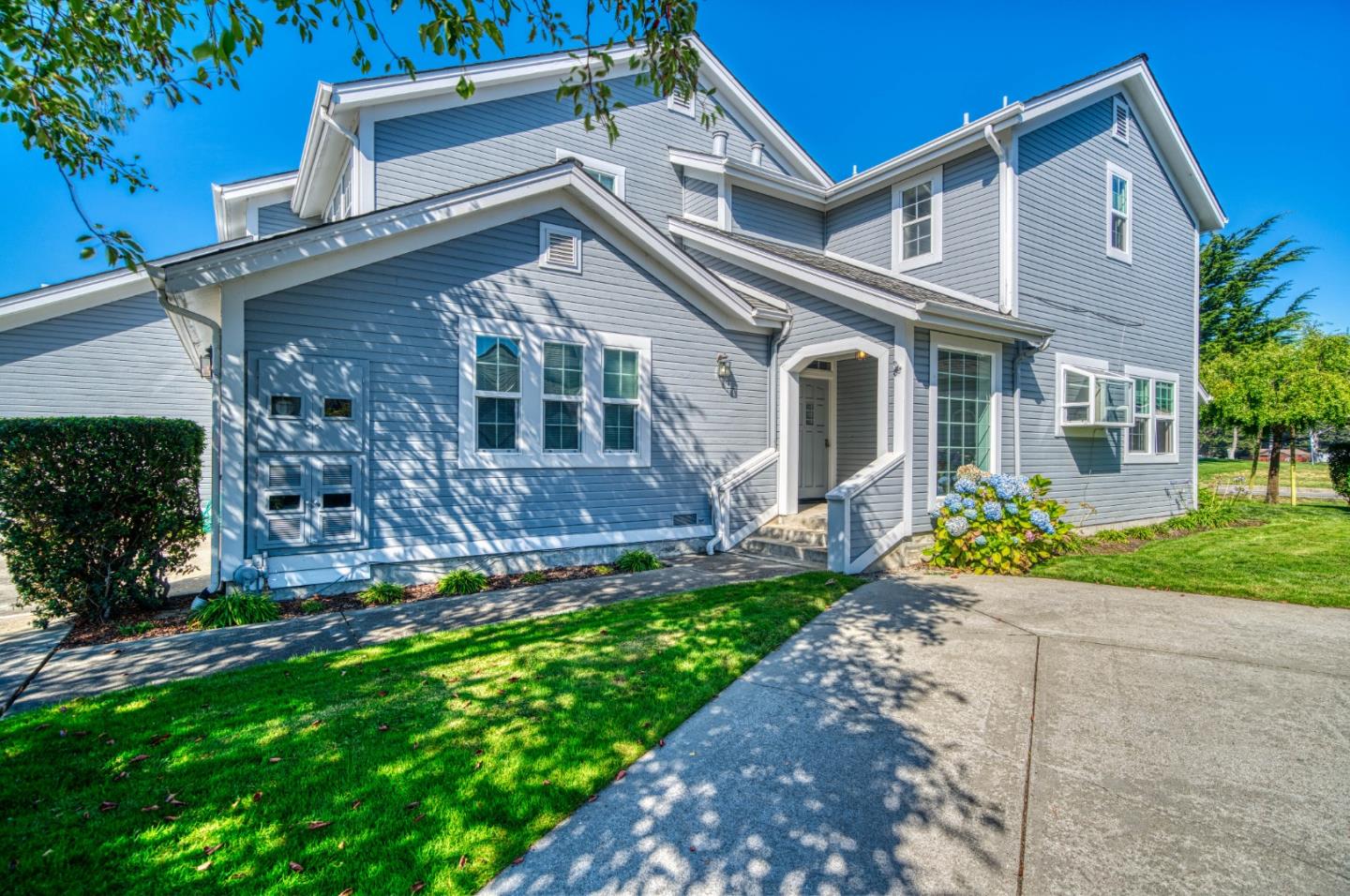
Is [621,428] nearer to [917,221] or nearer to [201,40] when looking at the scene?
[201,40]

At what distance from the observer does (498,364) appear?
7652 millimetres

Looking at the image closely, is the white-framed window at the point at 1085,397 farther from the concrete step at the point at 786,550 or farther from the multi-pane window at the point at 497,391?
the multi-pane window at the point at 497,391

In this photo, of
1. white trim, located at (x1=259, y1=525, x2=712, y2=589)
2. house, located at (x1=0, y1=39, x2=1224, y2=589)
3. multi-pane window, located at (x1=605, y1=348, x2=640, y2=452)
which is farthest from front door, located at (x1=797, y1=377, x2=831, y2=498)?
multi-pane window, located at (x1=605, y1=348, x2=640, y2=452)

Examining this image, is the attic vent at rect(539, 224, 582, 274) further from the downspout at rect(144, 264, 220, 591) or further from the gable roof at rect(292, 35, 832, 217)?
the downspout at rect(144, 264, 220, 591)

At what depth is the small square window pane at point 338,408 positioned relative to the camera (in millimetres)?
6699

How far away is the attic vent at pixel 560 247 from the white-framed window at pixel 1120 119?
10.1 m

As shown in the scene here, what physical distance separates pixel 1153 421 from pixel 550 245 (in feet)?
38.4

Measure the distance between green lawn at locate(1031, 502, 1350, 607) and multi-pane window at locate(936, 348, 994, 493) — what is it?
5.75ft

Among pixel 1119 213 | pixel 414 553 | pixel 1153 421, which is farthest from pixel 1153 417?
pixel 414 553

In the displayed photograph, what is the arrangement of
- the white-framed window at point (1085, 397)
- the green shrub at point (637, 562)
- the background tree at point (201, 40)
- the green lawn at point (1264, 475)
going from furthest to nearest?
the green lawn at point (1264, 475)
the white-framed window at point (1085, 397)
the green shrub at point (637, 562)
the background tree at point (201, 40)

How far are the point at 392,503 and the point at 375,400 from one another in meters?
1.16

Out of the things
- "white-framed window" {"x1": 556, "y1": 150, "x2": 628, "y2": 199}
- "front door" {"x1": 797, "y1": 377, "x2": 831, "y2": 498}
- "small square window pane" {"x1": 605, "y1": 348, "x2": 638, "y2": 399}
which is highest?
"white-framed window" {"x1": 556, "y1": 150, "x2": 628, "y2": 199}

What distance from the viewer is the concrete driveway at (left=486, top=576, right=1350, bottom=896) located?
2.42m

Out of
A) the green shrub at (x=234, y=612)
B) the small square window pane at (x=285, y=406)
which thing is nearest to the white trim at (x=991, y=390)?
the small square window pane at (x=285, y=406)
